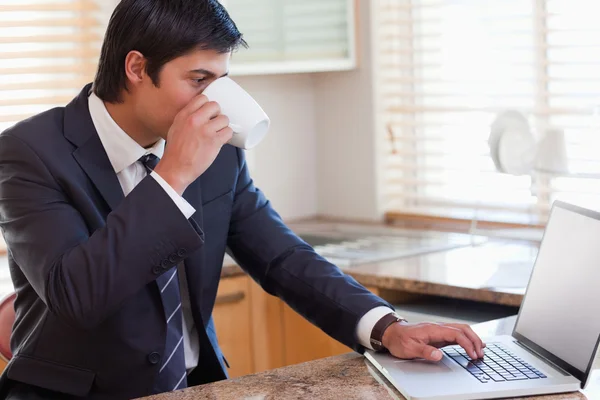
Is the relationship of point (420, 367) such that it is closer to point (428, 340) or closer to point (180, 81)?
point (428, 340)

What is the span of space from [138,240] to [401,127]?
79.9 inches

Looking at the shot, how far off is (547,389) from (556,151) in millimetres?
1362

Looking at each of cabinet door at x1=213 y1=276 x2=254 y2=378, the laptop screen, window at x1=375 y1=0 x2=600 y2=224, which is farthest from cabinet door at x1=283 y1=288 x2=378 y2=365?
the laptop screen

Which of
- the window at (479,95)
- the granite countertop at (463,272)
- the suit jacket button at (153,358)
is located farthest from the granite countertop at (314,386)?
the window at (479,95)

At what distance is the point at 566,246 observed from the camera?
1.57m

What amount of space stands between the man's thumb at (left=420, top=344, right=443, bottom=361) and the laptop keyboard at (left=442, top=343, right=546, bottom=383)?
40mm

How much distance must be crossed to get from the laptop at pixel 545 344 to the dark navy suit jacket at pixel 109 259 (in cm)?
23

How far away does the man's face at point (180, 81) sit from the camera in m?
1.72

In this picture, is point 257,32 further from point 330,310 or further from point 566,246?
point 566,246

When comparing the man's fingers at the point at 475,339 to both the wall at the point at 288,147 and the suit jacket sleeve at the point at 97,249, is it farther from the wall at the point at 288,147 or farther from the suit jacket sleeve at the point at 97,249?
the wall at the point at 288,147

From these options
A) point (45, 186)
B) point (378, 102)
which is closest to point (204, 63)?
point (45, 186)

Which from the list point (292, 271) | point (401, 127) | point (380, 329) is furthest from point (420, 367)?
point (401, 127)

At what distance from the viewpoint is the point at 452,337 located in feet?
5.11

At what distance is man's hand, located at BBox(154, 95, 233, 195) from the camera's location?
1604 millimetres
